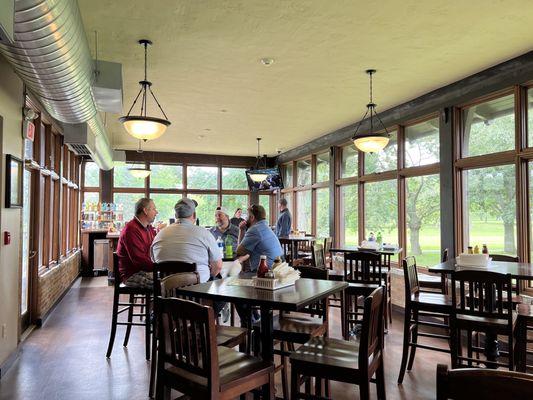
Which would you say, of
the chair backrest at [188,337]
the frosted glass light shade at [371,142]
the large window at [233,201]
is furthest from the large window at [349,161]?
the chair backrest at [188,337]

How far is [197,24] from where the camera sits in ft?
12.0

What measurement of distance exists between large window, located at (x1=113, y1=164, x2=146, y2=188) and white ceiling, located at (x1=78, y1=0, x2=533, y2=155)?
4799mm

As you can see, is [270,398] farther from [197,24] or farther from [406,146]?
[406,146]

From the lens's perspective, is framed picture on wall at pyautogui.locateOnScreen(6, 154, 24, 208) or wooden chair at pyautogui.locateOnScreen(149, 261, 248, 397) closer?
wooden chair at pyautogui.locateOnScreen(149, 261, 248, 397)

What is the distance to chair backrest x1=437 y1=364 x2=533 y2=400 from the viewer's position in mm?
1081

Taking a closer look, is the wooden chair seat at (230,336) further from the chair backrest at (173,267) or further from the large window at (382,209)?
the large window at (382,209)

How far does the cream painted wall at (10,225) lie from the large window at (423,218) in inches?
197

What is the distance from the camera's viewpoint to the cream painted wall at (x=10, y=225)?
11.7 feet

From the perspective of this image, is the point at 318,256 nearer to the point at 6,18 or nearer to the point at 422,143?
the point at 422,143

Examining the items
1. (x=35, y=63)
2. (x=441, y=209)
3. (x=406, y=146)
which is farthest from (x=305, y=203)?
(x=35, y=63)

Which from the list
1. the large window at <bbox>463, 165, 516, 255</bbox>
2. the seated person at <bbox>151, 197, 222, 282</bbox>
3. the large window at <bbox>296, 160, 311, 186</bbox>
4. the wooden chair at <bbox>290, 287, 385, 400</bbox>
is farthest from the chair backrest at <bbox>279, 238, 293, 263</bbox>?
the wooden chair at <bbox>290, 287, 385, 400</bbox>

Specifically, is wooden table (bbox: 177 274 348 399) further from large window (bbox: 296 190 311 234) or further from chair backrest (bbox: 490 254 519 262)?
large window (bbox: 296 190 311 234)

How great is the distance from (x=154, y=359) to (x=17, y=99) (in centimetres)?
277

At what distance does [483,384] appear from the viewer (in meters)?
1.12
